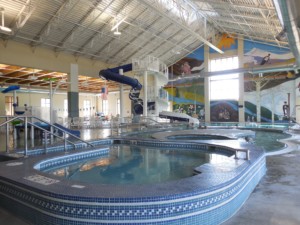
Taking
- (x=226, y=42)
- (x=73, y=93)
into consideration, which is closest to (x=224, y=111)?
(x=226, y=42)

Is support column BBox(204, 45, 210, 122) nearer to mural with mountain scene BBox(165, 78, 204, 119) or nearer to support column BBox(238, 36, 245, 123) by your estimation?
mural with mountain scene BBox(165, 78, 204, 119)

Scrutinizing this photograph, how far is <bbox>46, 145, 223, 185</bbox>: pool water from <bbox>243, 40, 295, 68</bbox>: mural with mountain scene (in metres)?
15.0

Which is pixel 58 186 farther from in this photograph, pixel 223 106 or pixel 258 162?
pixel 223 106

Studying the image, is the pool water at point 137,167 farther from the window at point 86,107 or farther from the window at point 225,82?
the window at point 86,107

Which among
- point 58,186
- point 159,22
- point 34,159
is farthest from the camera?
point 159,22

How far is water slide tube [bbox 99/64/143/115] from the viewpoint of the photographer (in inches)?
615

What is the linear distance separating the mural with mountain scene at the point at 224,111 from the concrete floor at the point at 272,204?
18.2 m

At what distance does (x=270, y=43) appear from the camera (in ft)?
64.6

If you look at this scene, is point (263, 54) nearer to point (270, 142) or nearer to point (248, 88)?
point (248, 88)

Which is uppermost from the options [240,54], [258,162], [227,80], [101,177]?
[240,54]

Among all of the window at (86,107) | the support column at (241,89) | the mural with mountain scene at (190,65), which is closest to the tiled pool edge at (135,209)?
the support column at (241,89)

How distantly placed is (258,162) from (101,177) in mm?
2842

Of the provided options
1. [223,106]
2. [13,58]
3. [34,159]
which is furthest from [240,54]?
[34,159]

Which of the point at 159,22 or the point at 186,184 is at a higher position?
the point at 159,22
